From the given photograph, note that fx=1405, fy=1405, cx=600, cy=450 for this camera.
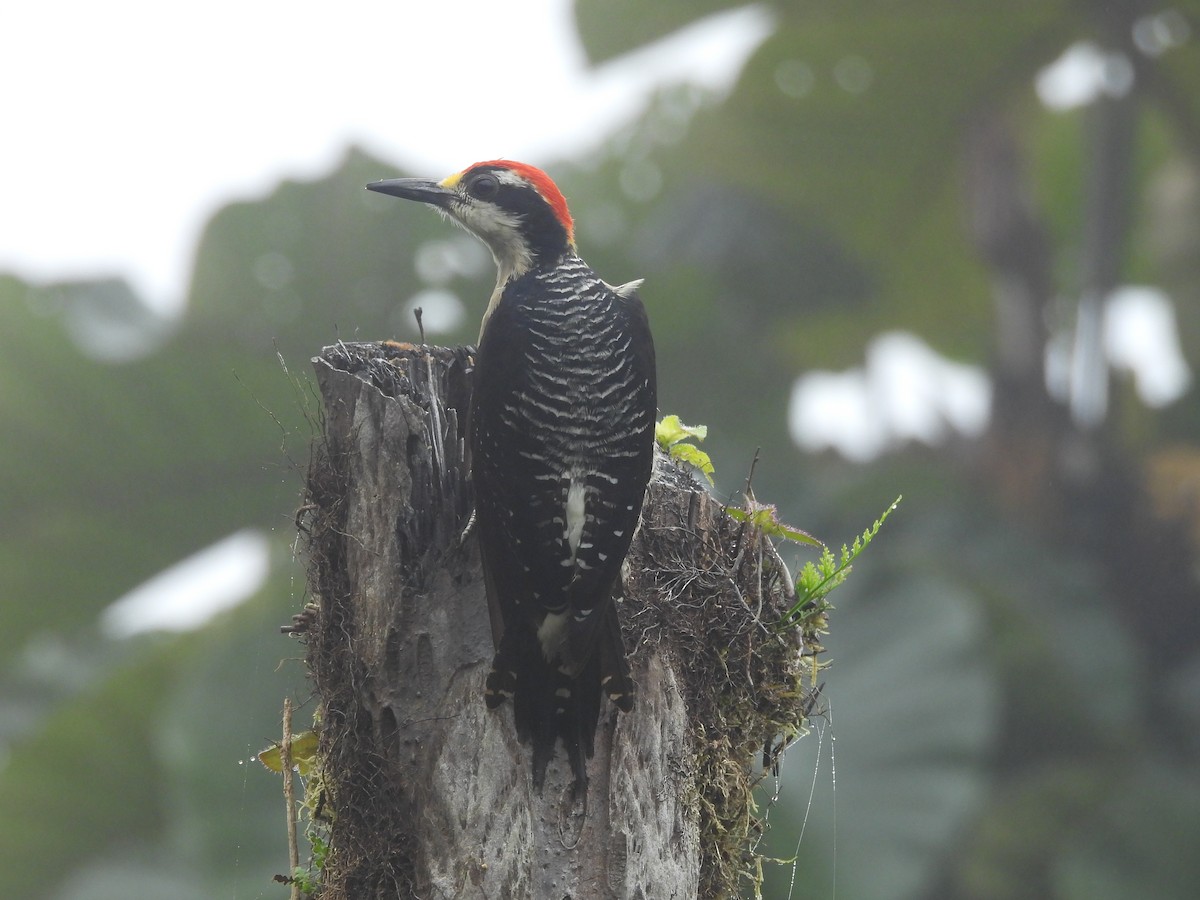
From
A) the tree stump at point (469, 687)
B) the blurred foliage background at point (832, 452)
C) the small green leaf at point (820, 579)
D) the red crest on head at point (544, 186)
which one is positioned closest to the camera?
the tree stump at point (469, 687)

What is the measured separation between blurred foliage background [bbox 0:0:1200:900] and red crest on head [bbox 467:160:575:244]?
5114 mm

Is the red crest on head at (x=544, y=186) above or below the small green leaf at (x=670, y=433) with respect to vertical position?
above

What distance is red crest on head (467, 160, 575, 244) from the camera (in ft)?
15.2

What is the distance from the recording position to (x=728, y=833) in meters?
3.88

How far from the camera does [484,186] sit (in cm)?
472

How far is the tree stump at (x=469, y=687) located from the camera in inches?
133

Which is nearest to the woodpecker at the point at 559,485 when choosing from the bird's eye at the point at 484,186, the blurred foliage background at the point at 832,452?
the bird's eye at the point at 484,186

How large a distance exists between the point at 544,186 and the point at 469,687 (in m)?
1.88

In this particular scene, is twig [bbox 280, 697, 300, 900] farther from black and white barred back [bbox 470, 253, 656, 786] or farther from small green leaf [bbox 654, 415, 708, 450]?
small green leaf [bbox 654, 415, 708, 450]

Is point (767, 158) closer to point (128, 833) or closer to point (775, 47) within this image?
point (775, 47)

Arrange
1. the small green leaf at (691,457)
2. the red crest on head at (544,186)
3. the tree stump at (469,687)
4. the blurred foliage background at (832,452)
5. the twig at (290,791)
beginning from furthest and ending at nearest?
the blurred foliage background at (832,452) → the red crest on head at (544,186) → the small green leaf at (691,457) → the twig at (290,791) → the tree stump at (469,687)

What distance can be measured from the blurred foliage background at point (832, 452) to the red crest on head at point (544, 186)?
16.8ft

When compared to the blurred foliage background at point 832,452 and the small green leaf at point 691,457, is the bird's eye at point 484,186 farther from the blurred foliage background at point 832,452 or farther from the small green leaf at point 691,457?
the blurred foliage background at point 832,452

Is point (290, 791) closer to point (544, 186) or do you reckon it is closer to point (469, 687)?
point (469, 687)
